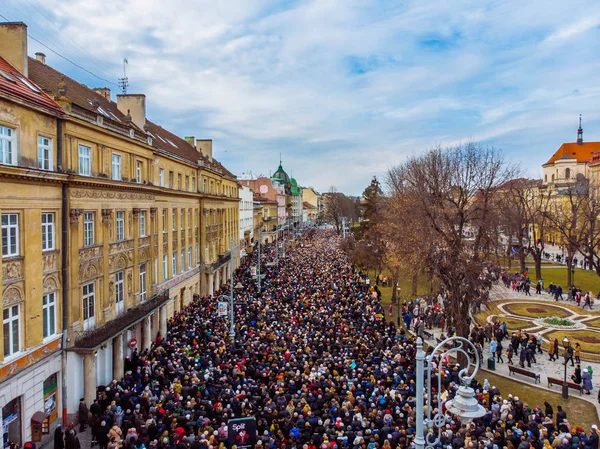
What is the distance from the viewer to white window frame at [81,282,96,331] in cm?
1948

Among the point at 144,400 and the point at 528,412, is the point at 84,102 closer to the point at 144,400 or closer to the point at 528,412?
the point at 144,400

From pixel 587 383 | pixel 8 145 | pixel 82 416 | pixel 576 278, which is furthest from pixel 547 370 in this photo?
pixel 576 278

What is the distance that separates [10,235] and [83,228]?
4.27 m

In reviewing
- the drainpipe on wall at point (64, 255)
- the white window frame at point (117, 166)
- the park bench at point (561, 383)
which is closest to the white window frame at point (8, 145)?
the drainpipe on wall at point (64, 255)

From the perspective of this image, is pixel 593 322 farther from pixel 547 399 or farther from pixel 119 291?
pixel 119 291

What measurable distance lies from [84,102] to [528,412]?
23.2 meters

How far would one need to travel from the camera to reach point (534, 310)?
35438mm

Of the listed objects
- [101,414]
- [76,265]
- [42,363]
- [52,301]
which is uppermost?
[76,265]

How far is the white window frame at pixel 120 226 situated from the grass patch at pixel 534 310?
92.1ft

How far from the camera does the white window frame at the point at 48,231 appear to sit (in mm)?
17109

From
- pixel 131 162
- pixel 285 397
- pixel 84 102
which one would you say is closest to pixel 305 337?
pixel 285 397

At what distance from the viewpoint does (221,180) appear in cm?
5062

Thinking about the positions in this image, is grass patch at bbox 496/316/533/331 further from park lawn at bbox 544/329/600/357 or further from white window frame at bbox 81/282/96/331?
white window frame at bbox 81/282/96/331

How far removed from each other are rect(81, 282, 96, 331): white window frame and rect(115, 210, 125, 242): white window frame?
11.2ft
